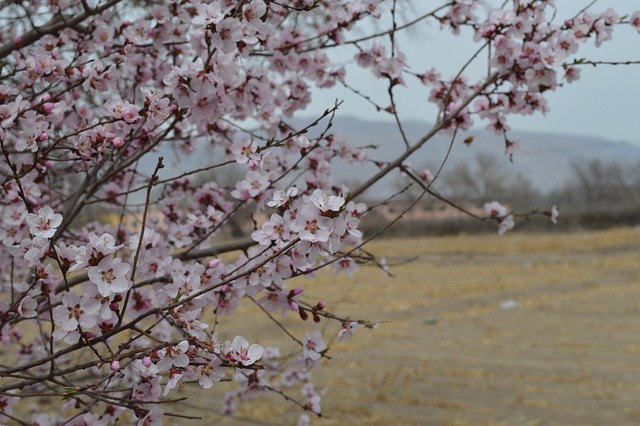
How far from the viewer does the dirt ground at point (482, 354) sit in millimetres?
5742

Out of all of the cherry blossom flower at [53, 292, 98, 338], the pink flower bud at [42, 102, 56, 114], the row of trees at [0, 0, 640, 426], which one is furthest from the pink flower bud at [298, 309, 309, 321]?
the pink flower bud at [42, 102, 56, 114]

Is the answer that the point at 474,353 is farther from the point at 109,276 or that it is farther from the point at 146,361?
the point at 109,276

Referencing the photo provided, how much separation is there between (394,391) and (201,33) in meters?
4.72

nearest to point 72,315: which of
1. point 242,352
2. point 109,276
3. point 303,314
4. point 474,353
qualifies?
point 109,276

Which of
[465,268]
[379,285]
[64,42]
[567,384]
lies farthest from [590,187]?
[64,42]

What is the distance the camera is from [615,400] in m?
A: 5.91

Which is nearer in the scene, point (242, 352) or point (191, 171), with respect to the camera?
Answer: point (242, 352)

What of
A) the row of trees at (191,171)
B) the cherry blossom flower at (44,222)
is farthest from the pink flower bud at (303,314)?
the cherry blossom flower at (44,222)

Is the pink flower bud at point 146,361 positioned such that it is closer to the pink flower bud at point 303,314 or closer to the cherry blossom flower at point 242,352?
the cherry blossom flower at point 242,352

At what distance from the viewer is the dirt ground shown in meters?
5.74

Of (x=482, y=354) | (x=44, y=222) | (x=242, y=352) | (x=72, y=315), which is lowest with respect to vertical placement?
(x=242, y=352)

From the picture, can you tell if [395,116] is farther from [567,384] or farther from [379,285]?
[379,285]

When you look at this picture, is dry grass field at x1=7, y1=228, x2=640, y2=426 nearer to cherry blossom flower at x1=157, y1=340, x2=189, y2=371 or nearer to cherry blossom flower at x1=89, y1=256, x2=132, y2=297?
cherry blossom flower at x1=157, y1=340, x2=189, y2=371

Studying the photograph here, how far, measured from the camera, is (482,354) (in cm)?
791
